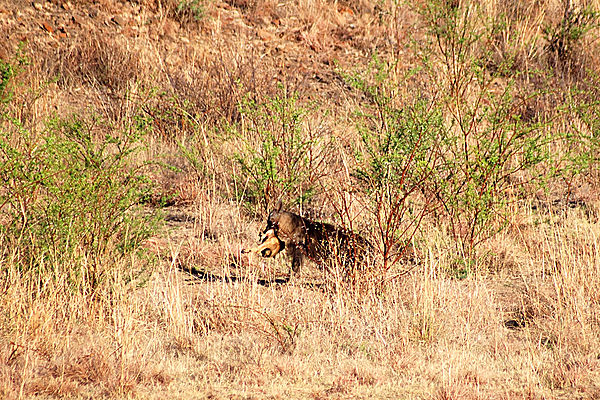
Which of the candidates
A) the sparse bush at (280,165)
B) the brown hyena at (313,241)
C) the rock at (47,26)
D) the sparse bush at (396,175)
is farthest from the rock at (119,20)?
the brown hyena at (313,241)

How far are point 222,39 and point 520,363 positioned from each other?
10.3 meters

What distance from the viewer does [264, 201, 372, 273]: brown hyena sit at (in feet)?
20.1

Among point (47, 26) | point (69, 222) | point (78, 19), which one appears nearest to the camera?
point (69, 222)

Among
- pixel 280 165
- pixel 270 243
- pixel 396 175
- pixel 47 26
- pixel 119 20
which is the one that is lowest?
pixel 270 243

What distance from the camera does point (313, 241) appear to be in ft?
20.7

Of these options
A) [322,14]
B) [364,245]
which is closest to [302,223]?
[364,245]

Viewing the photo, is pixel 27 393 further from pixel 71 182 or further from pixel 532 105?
pixel 532 105

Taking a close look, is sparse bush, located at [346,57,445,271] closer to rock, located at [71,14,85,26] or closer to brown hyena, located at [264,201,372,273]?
brown hyena, located at [264,201,372,273]

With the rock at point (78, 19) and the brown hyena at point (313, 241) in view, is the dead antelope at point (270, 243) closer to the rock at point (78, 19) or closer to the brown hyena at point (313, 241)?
the brown hyena at point (313, 241)

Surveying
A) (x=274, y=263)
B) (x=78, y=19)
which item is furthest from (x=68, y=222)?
(x=78, y=19)

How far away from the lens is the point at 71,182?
18.8ft

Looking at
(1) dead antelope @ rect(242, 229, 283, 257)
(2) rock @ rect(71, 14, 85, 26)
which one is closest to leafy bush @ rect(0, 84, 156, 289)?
(1) dead antelope @ rect(242, 229, 283, 257)

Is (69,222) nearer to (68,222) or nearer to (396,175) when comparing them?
(68,222)

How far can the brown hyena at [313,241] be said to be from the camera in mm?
6141
